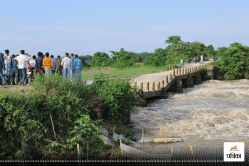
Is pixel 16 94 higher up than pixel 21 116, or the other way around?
pixel 16 94

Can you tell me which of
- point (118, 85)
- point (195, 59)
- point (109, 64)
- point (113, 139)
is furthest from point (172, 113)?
point (195, 59)

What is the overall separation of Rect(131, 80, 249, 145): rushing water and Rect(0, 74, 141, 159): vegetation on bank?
3699 millimetres

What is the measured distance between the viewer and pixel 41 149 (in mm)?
7336

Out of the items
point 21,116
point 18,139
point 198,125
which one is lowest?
point 198,125

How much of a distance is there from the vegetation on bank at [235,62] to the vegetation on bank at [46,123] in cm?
2910

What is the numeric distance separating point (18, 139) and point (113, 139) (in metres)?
2.88

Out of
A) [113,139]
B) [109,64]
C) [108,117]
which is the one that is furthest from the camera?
[109,64]

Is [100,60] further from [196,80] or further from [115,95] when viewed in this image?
[115,95]

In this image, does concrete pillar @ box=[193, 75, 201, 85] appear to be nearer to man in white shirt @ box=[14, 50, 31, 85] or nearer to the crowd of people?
the crowd of people

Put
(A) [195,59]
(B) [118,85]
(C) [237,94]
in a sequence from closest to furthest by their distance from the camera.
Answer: (B) [118,85] < (C) [237,94] < (A) [195,59]

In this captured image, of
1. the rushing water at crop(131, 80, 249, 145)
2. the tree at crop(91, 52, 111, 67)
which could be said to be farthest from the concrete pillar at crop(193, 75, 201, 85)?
the tree at crop(91, 52, 111, 67)

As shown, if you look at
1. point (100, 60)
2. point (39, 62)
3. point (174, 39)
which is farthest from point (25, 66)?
point (174, 39)

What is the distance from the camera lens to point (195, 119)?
1436 cm

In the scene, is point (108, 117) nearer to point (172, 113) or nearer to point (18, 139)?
point (18, 139)
